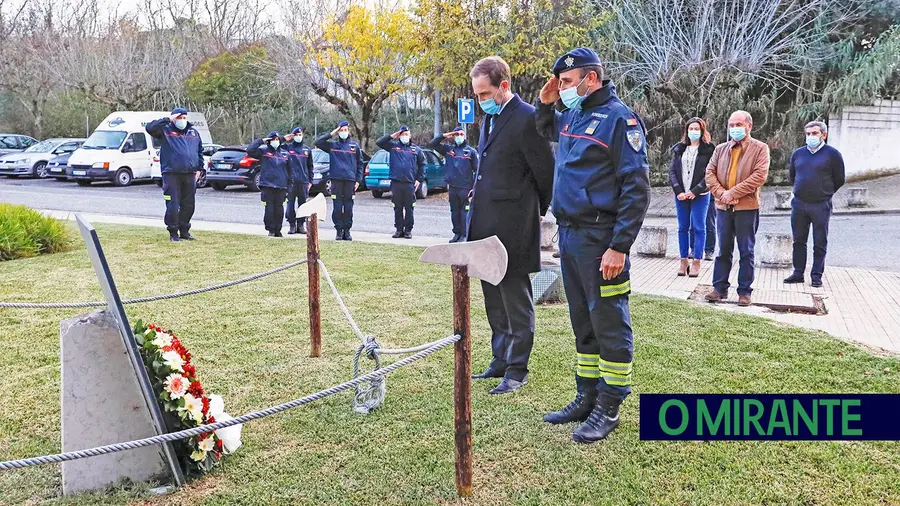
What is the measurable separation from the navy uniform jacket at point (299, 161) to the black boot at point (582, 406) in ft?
32.8

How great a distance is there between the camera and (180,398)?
12.1ft

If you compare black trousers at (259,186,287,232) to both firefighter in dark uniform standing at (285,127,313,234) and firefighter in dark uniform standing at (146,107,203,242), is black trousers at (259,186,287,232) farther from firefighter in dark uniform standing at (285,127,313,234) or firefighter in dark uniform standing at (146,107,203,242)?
firefighter in dark uniform standing at (146,107,203,242)

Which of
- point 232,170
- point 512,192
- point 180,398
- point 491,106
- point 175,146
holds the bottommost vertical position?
point 180,398

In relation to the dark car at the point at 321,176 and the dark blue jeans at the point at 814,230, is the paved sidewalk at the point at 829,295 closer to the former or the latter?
Answer: the dark blue jeans at the point at 814,230

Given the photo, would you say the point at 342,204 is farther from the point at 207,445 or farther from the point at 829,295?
the point at 207,445

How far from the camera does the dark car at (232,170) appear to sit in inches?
931

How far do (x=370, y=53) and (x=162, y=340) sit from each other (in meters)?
21.0

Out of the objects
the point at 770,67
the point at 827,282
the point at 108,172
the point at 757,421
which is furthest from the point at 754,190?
the point at 108,172

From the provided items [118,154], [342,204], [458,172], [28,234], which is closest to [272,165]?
[342,204]

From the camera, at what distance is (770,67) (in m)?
23.0

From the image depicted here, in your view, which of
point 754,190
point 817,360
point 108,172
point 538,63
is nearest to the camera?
point 817,360

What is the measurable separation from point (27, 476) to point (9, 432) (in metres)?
0.65

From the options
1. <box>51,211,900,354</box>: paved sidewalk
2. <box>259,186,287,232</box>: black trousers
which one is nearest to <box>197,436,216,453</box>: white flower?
<box>51,211,900,354</box>: paved sidewalk

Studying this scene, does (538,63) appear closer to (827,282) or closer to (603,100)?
(827,282)
